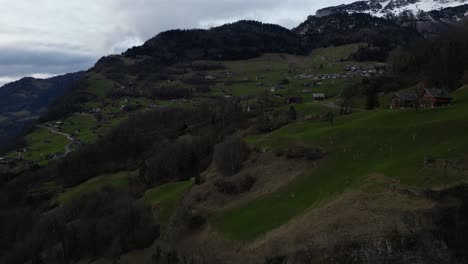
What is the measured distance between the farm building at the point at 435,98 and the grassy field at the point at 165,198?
133ft

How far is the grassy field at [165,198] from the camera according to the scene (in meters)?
55.9

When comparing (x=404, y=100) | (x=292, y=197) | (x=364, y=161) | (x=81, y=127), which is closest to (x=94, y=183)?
(x=292, y=197)

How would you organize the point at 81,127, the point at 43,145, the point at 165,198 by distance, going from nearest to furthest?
the point at 165,198 < the point at 43,145 < the point at 81,127

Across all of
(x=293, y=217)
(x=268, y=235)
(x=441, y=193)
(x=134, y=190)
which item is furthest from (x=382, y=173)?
(x=134, y=190)

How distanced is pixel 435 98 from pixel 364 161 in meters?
29.0

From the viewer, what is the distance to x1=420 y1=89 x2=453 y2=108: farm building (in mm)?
62656

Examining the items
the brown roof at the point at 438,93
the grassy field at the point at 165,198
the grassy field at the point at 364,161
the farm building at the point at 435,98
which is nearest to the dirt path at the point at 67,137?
the grassy field at the point at 165,198

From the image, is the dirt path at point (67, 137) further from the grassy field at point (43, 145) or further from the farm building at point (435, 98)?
the farm building at point (435, 98)

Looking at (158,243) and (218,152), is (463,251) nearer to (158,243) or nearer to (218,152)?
(158,243)

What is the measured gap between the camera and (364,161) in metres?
42.6

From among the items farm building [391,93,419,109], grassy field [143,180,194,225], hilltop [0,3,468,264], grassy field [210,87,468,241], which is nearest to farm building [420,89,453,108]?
hilltop [0,3,468,264]

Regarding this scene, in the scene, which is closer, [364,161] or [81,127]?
[364,161]

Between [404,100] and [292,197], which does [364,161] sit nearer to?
[292,197]

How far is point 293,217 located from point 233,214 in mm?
8975
